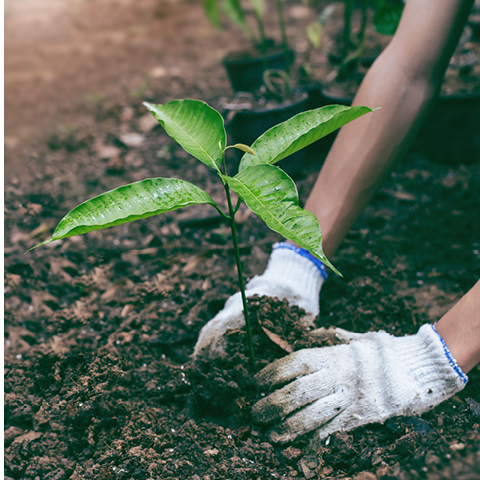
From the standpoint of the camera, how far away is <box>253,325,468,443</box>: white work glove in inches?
42.1

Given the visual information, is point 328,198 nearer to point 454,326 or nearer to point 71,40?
point 454,326

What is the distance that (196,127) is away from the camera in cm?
89

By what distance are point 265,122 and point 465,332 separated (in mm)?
1499

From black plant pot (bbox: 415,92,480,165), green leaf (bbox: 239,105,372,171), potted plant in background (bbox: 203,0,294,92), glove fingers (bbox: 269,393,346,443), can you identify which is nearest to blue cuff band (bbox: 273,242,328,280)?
glove fingers (bbox: 269,393,346,443)

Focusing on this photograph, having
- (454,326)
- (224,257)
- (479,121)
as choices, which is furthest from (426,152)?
(454,326)

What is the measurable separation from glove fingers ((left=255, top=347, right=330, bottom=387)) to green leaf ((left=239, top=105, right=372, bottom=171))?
1.74 ft

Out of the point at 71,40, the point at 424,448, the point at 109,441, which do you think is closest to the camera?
the point at 424,448

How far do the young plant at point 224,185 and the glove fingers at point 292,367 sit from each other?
491 millimetres

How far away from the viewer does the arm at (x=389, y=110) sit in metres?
1.30

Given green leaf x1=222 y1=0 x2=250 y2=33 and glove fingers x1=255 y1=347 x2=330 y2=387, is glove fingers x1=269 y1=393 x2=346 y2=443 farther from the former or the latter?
green leaf x1=222 y1=0 x2=250 y2=33

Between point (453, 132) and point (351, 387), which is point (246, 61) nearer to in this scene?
point (453, 132)

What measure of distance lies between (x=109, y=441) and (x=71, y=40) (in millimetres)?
4212

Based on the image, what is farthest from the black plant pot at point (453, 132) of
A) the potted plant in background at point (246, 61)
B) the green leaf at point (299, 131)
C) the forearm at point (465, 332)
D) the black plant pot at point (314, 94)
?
the green leaf at point (299, 131)

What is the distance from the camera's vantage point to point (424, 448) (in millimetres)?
934
